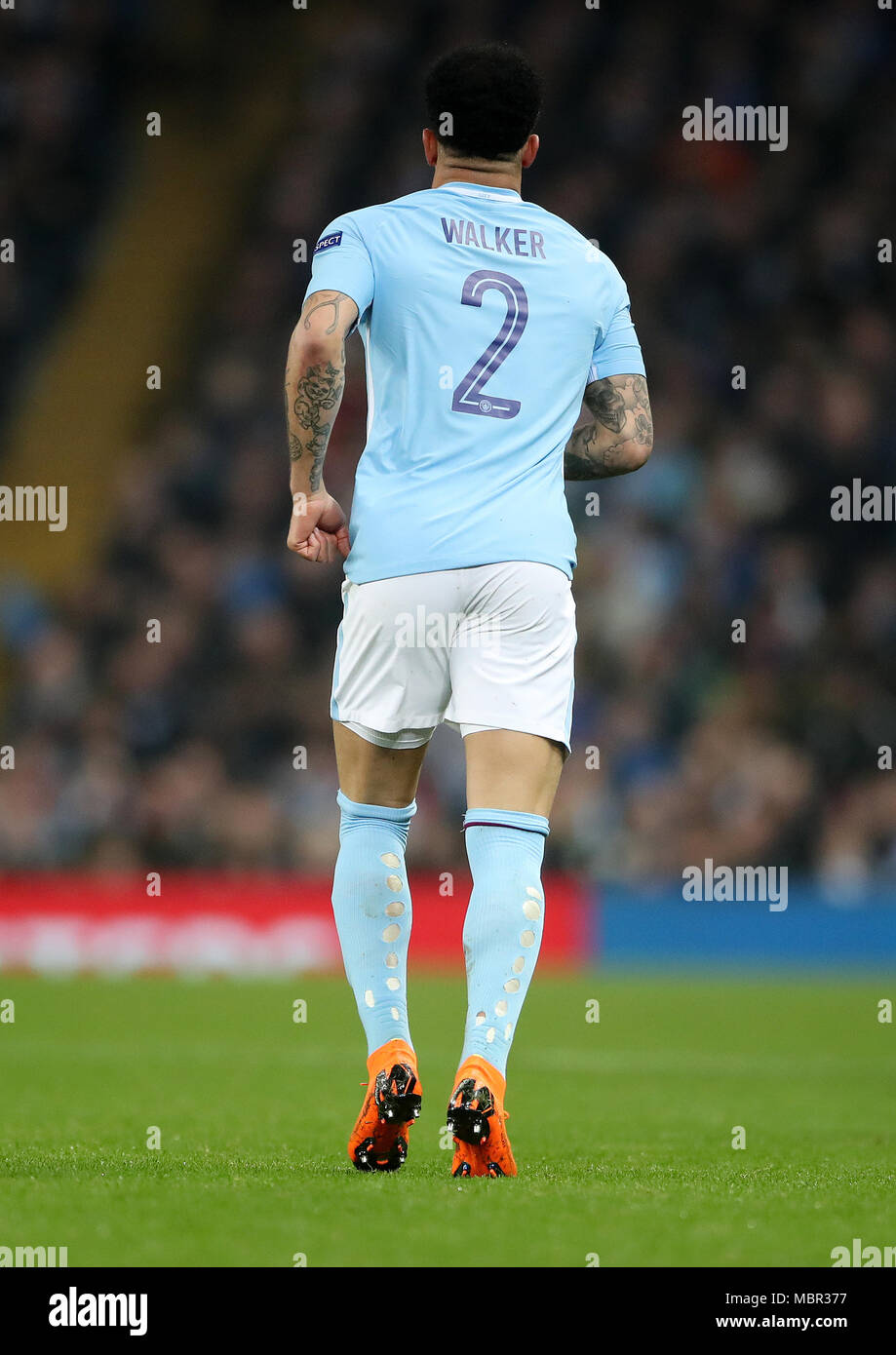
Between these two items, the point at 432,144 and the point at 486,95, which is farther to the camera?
the point at 432,144

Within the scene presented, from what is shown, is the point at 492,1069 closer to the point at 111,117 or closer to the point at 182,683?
the point at 182,683

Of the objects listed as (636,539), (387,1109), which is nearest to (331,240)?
(387,1109)

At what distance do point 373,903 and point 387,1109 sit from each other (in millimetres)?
452

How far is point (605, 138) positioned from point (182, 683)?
606 centimetres

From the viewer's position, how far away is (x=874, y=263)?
16.5m

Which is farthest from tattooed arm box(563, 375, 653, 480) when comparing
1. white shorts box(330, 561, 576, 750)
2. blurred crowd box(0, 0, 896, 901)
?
blurred crowd box(0, 0, 896, 901)

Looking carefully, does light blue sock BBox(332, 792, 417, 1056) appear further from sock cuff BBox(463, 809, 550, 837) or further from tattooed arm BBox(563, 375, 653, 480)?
Result: tattooed arm BBox(563, 375, 653, 480)

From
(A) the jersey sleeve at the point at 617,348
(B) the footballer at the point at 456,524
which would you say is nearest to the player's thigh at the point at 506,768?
(B) the footballer at the point at 456,524

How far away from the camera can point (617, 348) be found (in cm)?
432

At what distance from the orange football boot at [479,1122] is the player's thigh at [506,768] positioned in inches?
20.3

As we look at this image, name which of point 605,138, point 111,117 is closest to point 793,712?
point 605,138

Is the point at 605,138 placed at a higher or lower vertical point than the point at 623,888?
higher

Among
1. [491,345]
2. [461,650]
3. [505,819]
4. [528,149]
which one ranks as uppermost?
[528,149]

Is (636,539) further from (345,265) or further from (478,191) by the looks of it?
(345,265)
